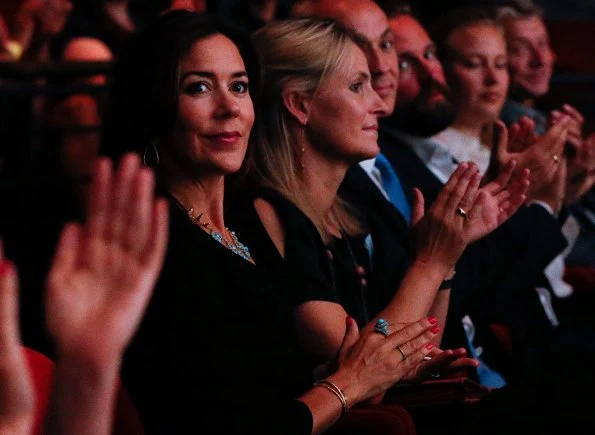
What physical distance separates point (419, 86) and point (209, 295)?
6.46 feet

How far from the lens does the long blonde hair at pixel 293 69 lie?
3053mm

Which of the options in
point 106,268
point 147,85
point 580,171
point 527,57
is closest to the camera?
point 106,268

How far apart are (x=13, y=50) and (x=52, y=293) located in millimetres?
3791

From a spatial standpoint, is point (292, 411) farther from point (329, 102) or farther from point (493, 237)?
point (493, 237)

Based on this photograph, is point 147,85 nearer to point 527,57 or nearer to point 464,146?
point 464,146

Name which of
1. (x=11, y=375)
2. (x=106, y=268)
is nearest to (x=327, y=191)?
(x=106, y=268)

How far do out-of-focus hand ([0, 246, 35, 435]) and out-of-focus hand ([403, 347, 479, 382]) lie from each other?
1.40 metres

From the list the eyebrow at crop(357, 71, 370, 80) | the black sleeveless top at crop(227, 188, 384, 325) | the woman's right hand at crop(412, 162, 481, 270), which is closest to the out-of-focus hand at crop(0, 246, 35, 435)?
the black sleeveless top at crop(227, 188, 384, 325)

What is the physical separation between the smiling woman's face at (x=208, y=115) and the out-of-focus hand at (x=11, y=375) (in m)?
1.28

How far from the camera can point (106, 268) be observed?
1.44 meters

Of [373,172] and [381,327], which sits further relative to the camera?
[373,172]

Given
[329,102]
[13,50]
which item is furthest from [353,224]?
[13,50]

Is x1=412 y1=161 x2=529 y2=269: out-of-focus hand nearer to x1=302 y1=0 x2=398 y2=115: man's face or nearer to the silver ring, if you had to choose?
the silver ring

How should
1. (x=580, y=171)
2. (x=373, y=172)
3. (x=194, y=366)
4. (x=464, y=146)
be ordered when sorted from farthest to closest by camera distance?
(x=580, y=171)
(x=464, y=146)
(x=373, y=172)
(x=194, y=366)
